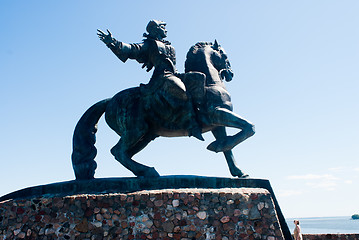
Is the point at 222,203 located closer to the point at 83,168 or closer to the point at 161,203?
the point at 161,203

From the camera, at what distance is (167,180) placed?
6770mm

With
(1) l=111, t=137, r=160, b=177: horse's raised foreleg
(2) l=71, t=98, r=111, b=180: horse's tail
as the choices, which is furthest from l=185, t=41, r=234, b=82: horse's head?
(2) l=71, t=98, r=111, b=180: horse's tail

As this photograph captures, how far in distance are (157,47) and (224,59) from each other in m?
1.42

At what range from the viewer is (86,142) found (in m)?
7.87

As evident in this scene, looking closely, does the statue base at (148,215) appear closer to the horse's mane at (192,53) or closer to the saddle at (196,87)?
the saddle at (196,87)

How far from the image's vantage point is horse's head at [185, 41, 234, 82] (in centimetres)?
784

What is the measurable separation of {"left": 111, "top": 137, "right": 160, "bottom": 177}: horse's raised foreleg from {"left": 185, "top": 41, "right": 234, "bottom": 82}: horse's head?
5.62ft

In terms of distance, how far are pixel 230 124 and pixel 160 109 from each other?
1.30 meters

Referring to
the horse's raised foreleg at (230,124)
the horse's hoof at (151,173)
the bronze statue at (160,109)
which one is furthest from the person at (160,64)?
the horse's hoof at (151,173)

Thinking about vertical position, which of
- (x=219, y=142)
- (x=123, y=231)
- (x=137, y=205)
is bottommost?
(x=123, y=231)

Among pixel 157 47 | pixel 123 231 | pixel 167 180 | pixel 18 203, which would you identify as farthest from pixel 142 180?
Answer: pixel 157 47

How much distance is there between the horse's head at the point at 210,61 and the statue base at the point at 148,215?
7.86 ft

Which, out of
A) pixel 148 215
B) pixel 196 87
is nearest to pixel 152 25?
pixel 196 87

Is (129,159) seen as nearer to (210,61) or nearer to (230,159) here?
(230,159)
